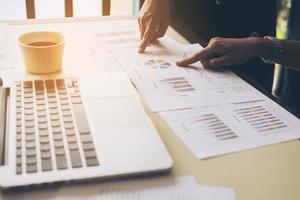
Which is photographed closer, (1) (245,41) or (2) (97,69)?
(2) (97,69)

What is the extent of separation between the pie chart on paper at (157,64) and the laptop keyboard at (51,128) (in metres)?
0.23

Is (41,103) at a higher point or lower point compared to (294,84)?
higher

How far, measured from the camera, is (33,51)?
0.93m

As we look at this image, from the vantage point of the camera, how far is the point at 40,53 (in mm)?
934

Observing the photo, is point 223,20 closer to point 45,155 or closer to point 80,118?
point 80,118

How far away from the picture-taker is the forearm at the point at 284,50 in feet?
3.61

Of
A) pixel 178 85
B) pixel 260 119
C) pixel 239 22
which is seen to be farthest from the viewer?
pixel 239 22

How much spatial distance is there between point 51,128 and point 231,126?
14.0 inches

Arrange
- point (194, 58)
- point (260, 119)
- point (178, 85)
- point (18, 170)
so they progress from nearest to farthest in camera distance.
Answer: point (18, 170), point (260, 119), point (178, 85), point (194, 58)

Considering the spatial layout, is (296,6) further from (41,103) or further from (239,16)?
(41,103)

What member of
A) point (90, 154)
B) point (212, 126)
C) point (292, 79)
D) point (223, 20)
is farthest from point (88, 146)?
point (292, 79)

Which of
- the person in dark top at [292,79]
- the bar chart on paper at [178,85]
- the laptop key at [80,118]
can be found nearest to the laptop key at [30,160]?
the laptop key at [80,118]

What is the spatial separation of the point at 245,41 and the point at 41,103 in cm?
59

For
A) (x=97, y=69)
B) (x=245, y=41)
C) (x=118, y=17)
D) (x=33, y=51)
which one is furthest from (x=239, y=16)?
(x=33, y=51)
